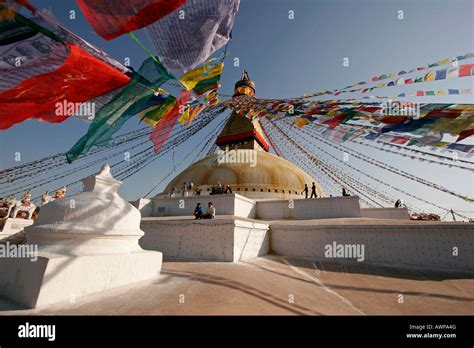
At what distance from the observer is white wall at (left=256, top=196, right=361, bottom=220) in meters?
10.0

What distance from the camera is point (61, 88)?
175 inches

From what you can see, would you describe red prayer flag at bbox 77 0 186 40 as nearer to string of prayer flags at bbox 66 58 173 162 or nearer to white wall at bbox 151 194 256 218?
string of prayer flags at bbox 66 58 173 162

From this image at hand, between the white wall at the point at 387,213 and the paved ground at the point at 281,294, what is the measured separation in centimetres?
607

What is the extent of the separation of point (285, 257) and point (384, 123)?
16.2 ft

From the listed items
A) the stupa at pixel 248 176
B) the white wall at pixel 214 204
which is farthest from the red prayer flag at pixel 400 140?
the stupa at pixel 248 176

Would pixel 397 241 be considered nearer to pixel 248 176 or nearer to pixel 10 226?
pixel 248 176

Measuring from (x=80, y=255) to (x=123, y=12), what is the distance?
11.9ft

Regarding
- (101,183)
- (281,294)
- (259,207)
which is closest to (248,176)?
(259,207)

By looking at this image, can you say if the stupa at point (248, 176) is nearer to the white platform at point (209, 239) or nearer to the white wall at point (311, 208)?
the white wall at point (311, 208)
